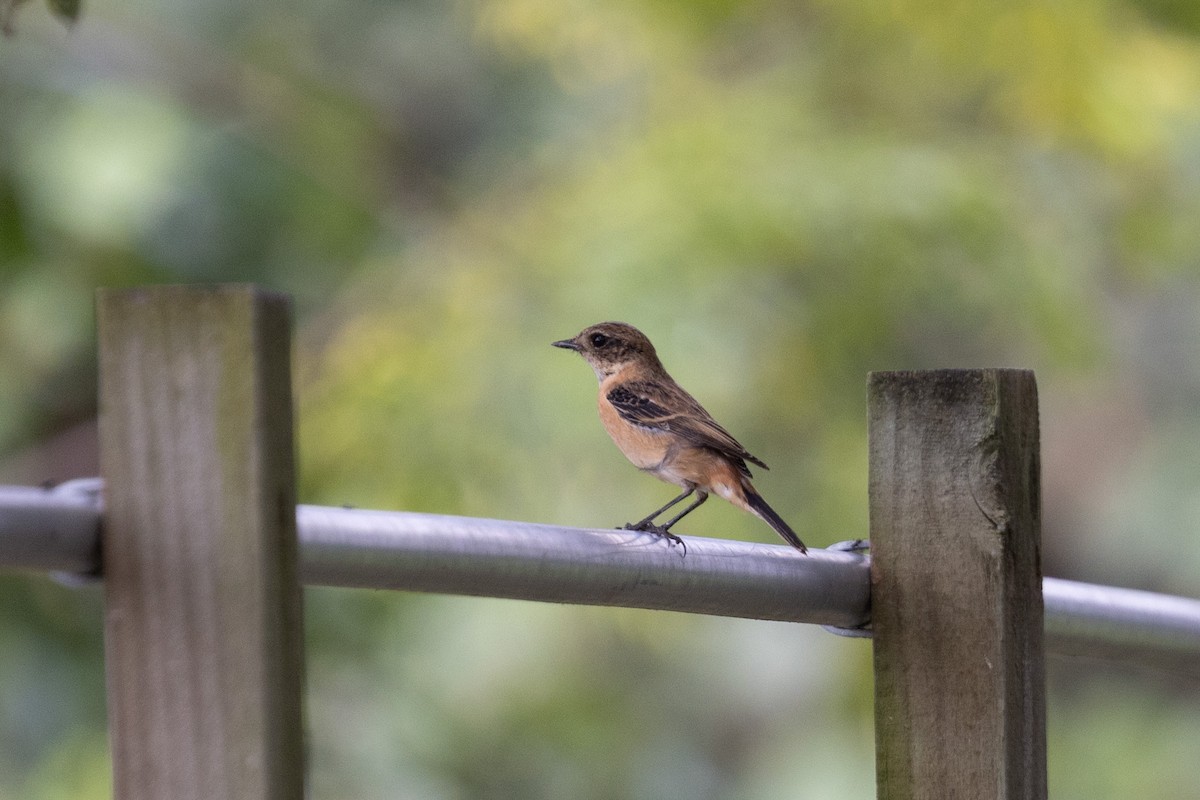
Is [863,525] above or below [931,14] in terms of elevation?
below

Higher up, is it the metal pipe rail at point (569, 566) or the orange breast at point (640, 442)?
the orange breast at point (640, 442)

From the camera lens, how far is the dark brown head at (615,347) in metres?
4.46

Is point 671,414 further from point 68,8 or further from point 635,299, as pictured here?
point 68,8

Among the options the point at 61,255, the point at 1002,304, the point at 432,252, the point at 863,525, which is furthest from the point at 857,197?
the point at 61,255

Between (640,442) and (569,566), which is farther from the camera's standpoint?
(640,442)

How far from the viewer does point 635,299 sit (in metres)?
5.82

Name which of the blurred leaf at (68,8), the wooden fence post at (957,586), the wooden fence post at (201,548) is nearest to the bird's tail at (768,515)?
the wooden fence post at (957,586)

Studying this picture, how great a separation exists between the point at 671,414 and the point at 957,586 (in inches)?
88.1

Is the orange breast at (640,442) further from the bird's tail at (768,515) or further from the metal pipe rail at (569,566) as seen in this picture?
the metal pipe rail at (569,566)

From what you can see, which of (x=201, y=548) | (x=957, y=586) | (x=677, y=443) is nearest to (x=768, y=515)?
(x=677, y=443)

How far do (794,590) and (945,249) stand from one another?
15.7ft

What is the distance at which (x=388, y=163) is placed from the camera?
30.7 feet

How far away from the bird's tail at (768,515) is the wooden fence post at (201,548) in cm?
214

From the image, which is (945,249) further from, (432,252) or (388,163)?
(388,163)
